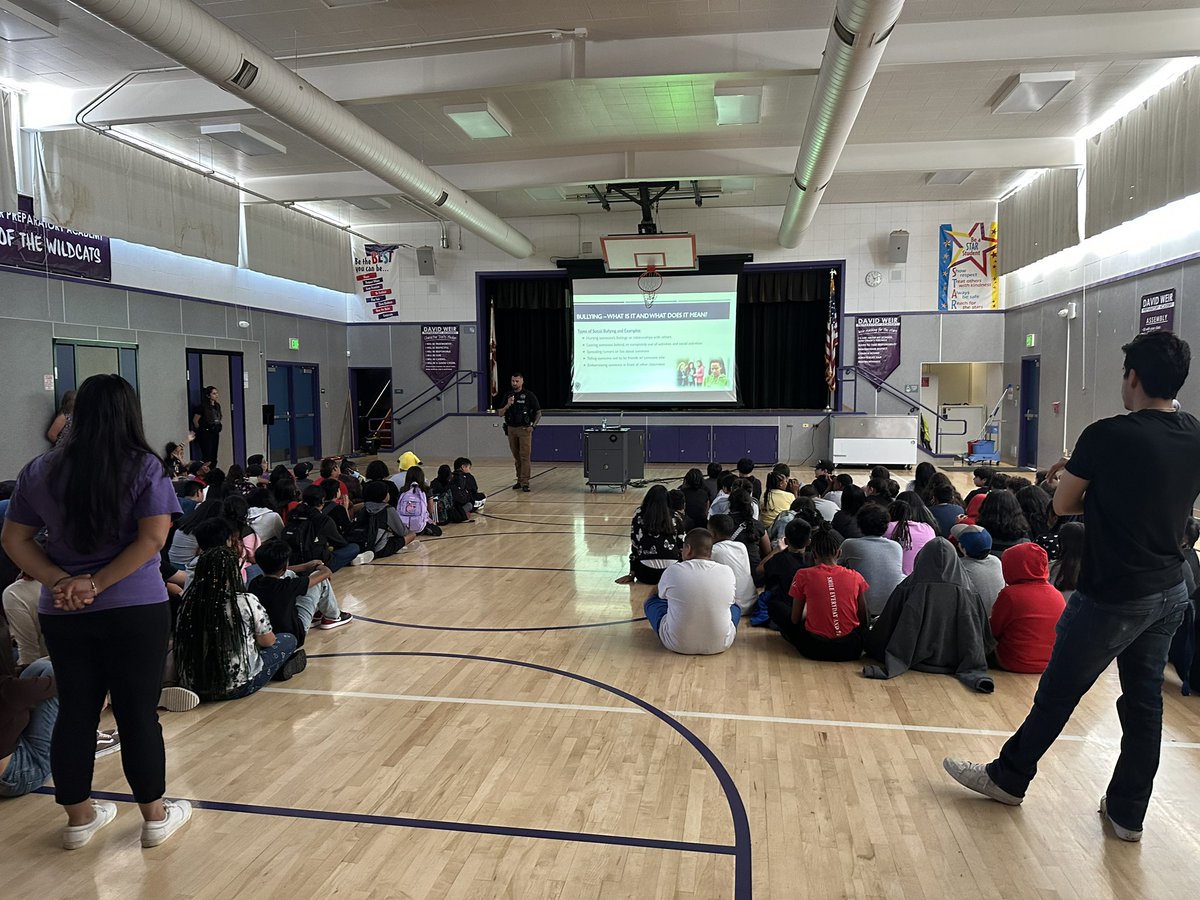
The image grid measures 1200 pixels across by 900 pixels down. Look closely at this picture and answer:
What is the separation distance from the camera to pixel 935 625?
4125 millimetres

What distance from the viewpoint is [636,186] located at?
1415cm

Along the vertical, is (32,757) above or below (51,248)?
below

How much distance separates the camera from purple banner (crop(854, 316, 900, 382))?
593 inches

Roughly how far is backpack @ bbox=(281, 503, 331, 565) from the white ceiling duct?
3368 millimetres

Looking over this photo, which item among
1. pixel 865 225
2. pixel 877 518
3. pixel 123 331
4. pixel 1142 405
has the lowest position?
pixel 877 518

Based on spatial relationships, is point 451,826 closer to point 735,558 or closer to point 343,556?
point 735,558

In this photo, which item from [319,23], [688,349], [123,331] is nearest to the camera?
[319,23]

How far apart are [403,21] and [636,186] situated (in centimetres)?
757

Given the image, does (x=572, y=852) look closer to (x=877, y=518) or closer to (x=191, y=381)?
(x=877, y=518)

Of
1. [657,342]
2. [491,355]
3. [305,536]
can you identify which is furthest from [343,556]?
[491,355]

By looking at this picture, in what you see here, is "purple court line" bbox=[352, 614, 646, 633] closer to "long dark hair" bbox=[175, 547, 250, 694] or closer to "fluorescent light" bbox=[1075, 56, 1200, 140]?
"long dark hair" bbox=[175, 547, 250, 694]

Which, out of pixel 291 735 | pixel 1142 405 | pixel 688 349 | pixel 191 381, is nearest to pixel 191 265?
pixel 191 381

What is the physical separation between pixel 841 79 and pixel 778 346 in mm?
10434

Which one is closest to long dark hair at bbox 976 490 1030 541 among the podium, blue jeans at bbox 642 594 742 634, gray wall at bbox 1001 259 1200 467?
blue jeans at bbox 642 594 742 634
